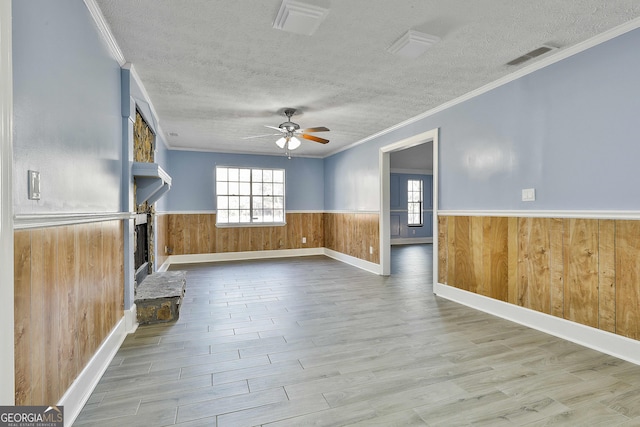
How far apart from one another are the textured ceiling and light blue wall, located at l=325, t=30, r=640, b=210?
24cm

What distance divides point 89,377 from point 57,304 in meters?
0.69

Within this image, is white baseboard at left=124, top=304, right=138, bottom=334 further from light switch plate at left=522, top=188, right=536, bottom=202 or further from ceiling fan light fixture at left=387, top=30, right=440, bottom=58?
light switch plate at left=522, top=188, right=536, bottom=202

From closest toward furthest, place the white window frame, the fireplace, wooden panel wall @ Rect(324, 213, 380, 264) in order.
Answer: the fireplace, wooden panel wall @ Rect(324, 213, 380, 264), the white window frame

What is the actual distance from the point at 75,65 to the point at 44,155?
691 mm

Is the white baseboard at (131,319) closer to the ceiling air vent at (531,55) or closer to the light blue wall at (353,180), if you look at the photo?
the light blue wall at (353,180)

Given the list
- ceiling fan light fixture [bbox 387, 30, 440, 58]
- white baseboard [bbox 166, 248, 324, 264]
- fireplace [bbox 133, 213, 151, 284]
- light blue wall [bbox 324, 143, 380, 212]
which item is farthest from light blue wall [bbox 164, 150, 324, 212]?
ceiling fan light fixture [bbox 387, 30, 440, 58]

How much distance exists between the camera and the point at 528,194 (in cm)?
310

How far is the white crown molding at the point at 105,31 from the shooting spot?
6.70 ft

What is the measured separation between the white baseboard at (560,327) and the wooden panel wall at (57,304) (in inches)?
142

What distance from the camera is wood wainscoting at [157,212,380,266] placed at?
6.20 meters

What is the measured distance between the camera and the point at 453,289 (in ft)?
13.1

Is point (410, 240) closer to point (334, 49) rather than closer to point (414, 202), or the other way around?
point (414, 202)

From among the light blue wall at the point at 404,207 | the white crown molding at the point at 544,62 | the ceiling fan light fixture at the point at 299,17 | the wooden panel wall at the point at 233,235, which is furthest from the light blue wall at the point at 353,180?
the ceiling fan light fixture at the point at 299,17

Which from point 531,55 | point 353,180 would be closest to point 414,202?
point 353,180
